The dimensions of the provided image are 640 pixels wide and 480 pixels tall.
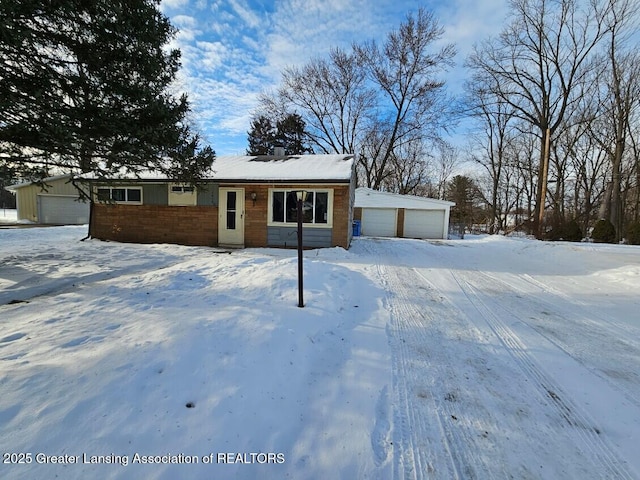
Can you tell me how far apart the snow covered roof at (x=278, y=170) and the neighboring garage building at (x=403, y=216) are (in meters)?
8.05

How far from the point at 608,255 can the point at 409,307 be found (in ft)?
31.8

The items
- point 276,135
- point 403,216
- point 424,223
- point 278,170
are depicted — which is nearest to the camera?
point 278,170

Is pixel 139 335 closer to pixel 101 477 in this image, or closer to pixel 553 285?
pixel 101 477

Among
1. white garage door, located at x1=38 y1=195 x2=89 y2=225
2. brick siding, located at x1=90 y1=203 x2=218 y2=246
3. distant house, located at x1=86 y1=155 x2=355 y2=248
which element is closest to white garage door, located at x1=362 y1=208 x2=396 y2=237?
distant house, located at x1=86 y1=155 x2=355 y2=248

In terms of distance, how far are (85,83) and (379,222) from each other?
680 inches

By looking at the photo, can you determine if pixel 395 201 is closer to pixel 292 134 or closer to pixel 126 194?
pixel 292 134

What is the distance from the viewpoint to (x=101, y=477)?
1.54m

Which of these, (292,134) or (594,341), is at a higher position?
(292,134)

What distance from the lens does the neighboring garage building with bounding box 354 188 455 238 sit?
19.3 meters

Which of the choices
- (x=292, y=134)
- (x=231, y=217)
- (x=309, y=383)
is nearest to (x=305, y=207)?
(x=231, y=217)

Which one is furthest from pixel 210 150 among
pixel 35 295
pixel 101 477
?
pixel 101 477

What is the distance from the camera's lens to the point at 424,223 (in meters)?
19.5

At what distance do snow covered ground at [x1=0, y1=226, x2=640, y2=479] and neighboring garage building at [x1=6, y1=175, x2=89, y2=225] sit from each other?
883 inches

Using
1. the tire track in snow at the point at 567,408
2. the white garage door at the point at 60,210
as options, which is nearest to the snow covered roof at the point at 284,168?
the tire track in snow at the point at 567,408
